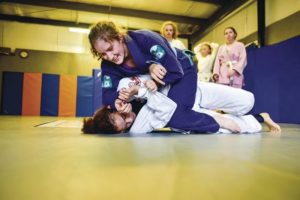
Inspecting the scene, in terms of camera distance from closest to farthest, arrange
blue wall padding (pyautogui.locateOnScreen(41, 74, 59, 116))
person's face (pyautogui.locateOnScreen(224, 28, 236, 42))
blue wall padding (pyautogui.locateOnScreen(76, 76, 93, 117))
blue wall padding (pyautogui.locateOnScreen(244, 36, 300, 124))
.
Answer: person's face (pyautogui.locateOnScreen(224, 28, 236, 42)) < blue wall padding (pyautogui.locateOnScreen(244, 36, 300, 124)) < blue wall padding (pyautogui.locateOnScreen(41, 74, 59, 116)) < blue wall padding (pyautogui.locateOnScreen(76, 76, 93, 117))

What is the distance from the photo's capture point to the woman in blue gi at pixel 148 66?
4.41 ft

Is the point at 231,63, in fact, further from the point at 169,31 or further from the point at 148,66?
the point at 148,66

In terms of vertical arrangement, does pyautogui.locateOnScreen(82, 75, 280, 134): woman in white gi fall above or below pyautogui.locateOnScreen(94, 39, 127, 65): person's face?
below

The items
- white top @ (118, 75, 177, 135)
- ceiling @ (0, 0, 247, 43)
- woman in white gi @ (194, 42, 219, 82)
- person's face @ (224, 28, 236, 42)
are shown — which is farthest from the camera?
ceiling @ (0, 0, 247, 43)

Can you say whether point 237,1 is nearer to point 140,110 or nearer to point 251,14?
point 251,14

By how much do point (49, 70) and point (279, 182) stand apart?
296 inches

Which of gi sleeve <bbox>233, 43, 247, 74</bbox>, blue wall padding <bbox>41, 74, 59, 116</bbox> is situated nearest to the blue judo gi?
gi sleeve <bbox>233, 43, 247, 74</bbox>

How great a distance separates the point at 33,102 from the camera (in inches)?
241

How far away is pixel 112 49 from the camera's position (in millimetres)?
1341

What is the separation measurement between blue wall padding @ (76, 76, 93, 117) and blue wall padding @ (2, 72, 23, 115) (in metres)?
1.39

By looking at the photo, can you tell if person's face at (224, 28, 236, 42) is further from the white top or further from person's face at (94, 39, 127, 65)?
person's face at (94, 39, 127, 65)

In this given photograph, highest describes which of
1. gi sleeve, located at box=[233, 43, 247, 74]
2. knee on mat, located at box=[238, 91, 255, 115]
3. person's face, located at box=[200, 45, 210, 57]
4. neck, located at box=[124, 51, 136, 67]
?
person's face, located at box=[200, 45, 210, 57]

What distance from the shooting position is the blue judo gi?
1403 millimetres

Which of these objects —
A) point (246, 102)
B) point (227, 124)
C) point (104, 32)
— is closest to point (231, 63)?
point (246, 102)
